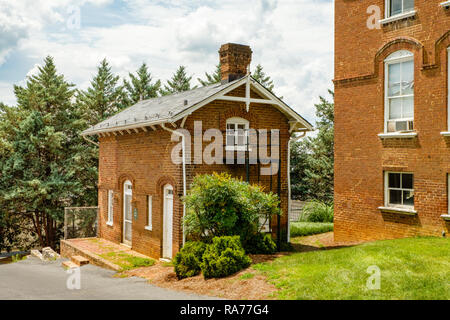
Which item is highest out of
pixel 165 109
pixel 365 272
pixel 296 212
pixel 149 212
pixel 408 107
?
pixel 165 109

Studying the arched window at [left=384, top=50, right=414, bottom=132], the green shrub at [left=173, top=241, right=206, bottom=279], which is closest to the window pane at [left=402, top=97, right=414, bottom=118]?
the arched window at [left=384, top=50, right=414, bottom=132]

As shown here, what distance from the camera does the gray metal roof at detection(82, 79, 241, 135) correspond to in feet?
49.3

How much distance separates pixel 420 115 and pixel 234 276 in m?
8.41

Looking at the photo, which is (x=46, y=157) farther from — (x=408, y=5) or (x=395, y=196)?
(x=408, y=5)

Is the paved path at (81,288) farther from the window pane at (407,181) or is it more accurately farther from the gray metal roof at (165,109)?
the window pane at (407,181)

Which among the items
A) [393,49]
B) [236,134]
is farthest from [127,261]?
[393,49]

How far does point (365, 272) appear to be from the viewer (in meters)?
9.53

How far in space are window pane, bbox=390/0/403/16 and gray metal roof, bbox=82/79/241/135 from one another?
20.0 feet

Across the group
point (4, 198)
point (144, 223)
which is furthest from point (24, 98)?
point (144, 223)

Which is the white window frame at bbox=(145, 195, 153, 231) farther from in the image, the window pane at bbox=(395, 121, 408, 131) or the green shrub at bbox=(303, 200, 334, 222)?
the green shrub at bbox=(303, 200, 334, 222)

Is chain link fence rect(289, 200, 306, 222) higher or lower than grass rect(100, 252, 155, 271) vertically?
higher

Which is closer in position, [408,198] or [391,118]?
[408,198]

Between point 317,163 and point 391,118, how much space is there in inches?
762
